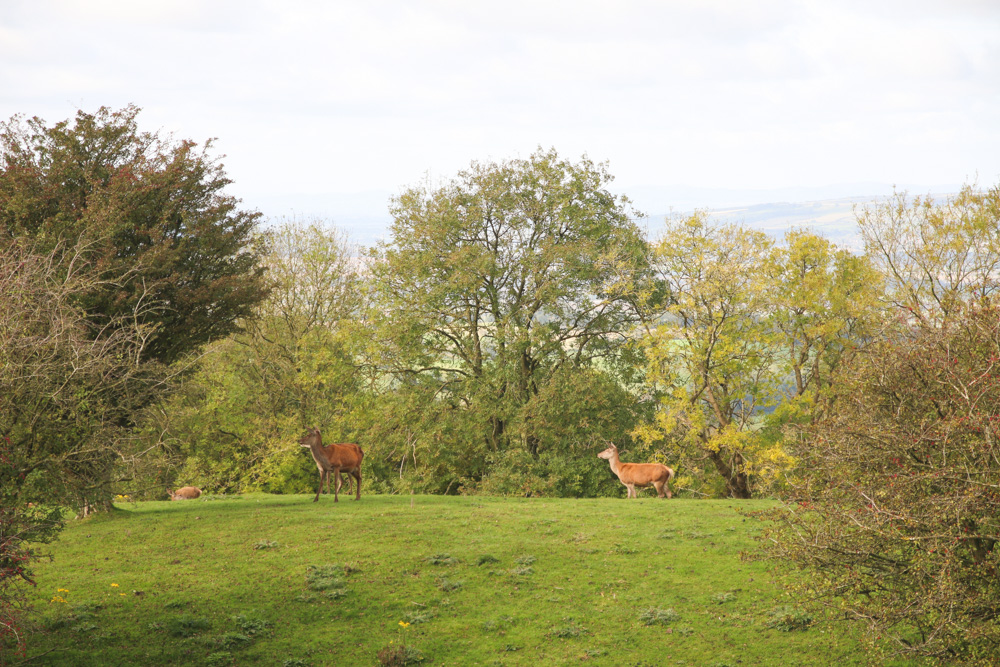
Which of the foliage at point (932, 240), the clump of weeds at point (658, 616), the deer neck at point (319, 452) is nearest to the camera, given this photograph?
the clump of weeds at point (658, 616)

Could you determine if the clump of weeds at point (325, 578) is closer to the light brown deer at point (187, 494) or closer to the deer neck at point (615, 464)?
the deer neck at point (615, 464)

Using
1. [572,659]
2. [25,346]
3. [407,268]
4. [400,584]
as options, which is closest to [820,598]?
[572,659]

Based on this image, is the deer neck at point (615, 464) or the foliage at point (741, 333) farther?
the foliage at point (741, 333)

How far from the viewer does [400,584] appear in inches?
655

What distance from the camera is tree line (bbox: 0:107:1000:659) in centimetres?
979

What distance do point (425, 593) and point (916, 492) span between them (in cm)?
1002

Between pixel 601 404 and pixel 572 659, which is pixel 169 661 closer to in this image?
pixel 572 659

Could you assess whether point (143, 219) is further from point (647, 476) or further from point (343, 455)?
point (647, 476)

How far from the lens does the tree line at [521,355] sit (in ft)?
32.1

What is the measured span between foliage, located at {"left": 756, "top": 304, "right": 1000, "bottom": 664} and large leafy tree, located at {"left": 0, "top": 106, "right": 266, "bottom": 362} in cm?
1715

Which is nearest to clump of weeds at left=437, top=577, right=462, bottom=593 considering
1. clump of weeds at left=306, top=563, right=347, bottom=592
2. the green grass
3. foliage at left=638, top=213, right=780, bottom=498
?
the green grass

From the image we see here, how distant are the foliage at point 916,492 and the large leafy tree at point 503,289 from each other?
23400mm

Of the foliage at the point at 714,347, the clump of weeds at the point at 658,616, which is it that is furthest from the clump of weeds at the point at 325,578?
the foliage at the point at 714,347

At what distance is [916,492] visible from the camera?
30.7 ft
